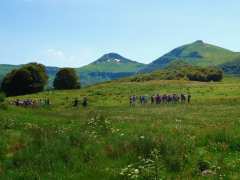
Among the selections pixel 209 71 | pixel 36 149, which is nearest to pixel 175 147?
pixel 36 149

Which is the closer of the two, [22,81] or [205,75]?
[22,81]

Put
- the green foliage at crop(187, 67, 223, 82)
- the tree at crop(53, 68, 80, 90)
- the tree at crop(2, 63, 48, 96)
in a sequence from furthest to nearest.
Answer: the green foliage at crop(187, 67, 223, 82) → the tree at crop(53, 68, 80, 90) → the tree at crop(2, 63, 48, 96)

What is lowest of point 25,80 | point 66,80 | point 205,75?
point 66,80

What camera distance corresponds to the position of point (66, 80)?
126625 millimetres

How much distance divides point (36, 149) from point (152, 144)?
4.55 metres

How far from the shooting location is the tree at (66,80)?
12638 cm

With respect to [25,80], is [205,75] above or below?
above

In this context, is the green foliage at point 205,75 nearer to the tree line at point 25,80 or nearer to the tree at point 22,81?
the tree line at point 25,80

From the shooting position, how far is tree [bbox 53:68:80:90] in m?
126

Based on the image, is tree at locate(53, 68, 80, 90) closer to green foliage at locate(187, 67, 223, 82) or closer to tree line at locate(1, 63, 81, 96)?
tree line at locate(1, 63, 81, 96)

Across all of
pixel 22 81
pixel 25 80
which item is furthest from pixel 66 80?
pixel 22 81

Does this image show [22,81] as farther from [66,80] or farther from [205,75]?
[205,75]

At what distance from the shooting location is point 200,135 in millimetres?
19953

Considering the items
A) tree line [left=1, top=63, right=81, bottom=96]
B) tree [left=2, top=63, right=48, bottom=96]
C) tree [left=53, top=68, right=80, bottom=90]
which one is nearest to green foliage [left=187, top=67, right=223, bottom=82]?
tree [left=53, top=68, right=80, bottom=90]
